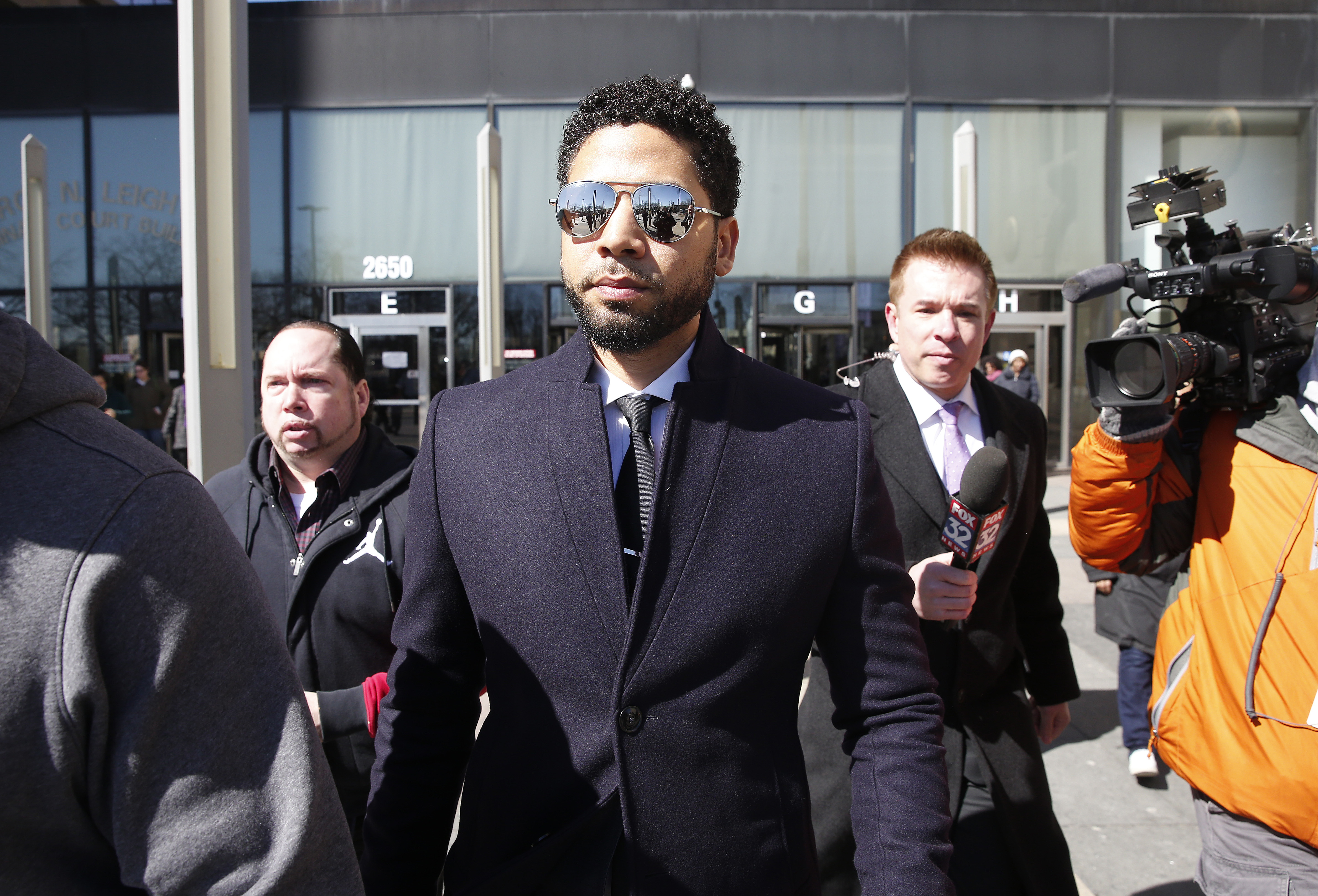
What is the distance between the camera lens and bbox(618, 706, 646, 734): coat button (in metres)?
1.46

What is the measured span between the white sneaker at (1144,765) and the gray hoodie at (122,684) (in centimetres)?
439

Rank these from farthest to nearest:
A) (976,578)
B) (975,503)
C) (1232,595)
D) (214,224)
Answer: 1. (214,224)
2. (1232,595)
3. (976,578)
4. (975,503)

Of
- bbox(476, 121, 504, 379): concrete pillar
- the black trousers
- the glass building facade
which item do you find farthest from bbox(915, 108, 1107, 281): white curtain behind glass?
the black trousers

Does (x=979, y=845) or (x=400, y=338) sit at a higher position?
(x=400, y=338)

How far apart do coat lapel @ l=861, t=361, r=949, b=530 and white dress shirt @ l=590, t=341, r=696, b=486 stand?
0.93 metres

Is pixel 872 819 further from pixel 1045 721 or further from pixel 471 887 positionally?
pixel 1045 721

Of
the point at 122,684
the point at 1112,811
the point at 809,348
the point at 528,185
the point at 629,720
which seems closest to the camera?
the point at 122,684

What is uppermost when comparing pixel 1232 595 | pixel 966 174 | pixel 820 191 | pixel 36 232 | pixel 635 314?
pixel 820 191

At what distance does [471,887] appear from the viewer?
4.89 feet

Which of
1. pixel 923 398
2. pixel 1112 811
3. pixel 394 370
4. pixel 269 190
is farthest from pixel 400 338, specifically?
pixel 923 398

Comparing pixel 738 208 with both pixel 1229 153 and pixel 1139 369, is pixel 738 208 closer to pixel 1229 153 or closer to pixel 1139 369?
pixel 1229 153

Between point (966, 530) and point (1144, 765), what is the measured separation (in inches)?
129

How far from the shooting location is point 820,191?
44.4 ft

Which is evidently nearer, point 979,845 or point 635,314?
point 635,314
